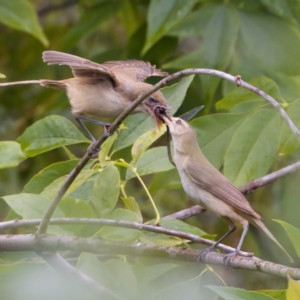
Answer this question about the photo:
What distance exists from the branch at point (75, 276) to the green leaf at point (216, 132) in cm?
111

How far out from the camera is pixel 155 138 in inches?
103

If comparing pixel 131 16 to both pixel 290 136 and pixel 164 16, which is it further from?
pixel 290 136

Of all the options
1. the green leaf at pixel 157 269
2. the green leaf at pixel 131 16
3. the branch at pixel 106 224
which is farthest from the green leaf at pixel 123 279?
the green leaf at pixel 131 16

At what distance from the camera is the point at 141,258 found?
2.36 metres

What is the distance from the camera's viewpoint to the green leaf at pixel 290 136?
2869 millimetres

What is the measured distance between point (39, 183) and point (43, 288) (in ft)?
3.56

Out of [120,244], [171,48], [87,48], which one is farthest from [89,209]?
[87,48]

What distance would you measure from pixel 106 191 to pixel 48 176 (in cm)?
66

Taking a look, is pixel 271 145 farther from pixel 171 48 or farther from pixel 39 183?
pixel 171 48

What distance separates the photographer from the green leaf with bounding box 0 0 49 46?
4246 millimetres

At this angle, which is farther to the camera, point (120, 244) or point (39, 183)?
point (39, 183)

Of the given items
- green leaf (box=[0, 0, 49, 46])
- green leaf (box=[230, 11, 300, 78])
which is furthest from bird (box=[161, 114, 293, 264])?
green leaf (box=[0, 0, 49, 46])

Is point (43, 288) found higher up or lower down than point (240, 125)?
lower down

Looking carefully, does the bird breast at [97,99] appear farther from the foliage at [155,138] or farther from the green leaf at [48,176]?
the green leaf at [48,176]
